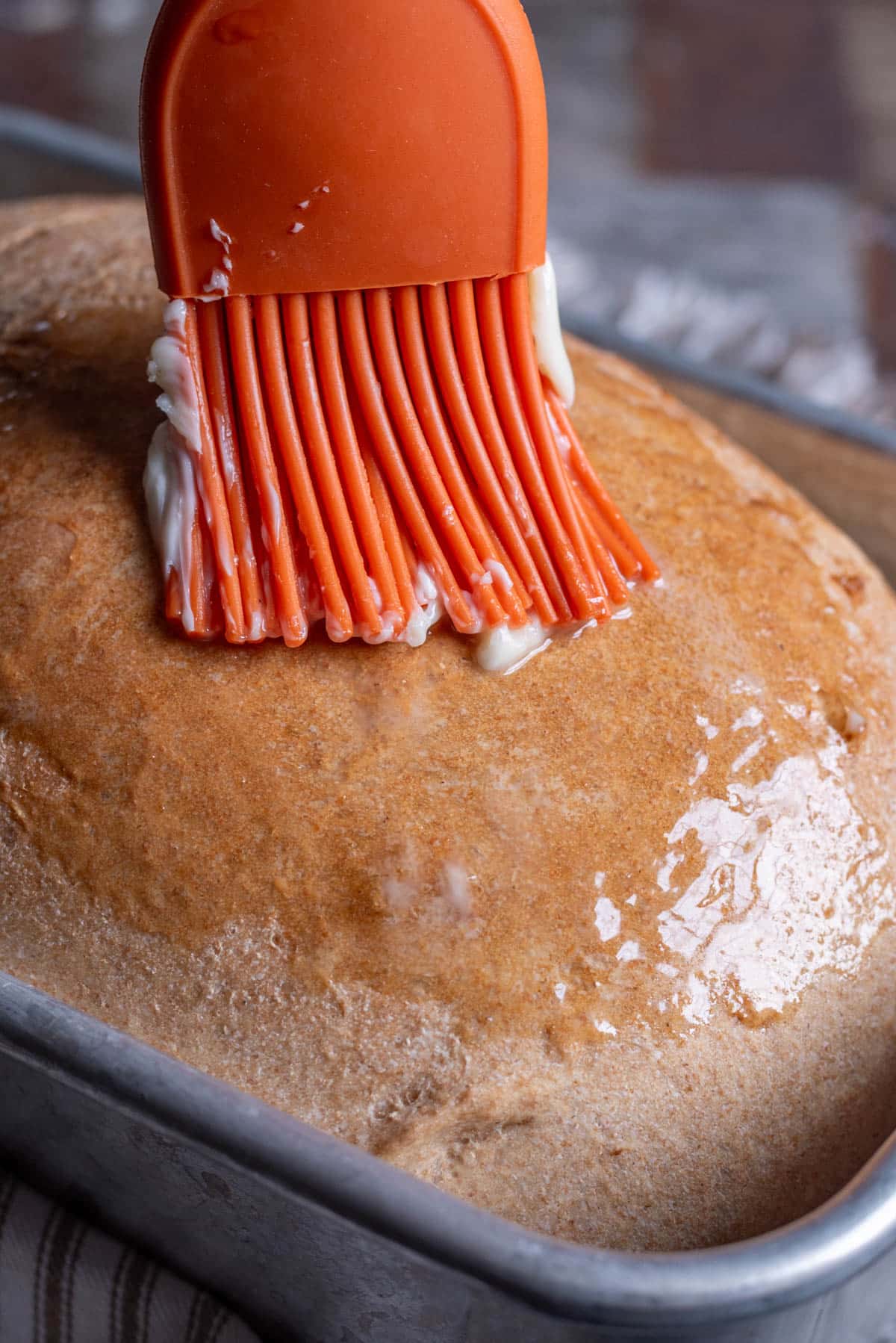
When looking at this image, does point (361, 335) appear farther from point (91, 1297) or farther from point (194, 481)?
point (91, 1297)

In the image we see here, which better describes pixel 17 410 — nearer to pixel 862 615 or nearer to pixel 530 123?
pixel 530 123

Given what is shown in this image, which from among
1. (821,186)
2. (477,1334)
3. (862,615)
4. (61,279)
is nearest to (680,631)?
(862,615)

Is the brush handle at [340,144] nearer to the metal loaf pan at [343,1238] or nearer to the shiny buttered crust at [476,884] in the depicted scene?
the shiny buttered crust at [476,884]

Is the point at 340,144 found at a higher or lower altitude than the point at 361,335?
higher

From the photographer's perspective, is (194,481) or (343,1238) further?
(194,481)

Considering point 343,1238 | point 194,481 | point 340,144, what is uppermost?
point 340,144

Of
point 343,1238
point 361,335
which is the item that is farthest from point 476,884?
point 361,335

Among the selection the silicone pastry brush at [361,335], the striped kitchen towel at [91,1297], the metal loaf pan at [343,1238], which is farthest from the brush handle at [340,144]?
the striped kitchen towel at [91,1297]
